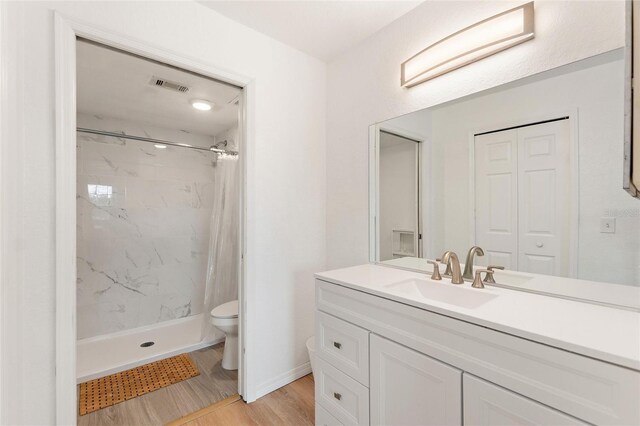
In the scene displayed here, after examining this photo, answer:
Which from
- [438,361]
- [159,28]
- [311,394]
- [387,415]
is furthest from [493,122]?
[311,394]

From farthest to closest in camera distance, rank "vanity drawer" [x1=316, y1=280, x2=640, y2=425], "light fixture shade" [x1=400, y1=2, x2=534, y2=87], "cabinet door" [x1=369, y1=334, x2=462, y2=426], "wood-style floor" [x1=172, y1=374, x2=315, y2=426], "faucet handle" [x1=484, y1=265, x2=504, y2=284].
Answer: "wood-style floor" [x1=172, y1=374, x2=315, y2=426] < "faucet handle" [x1=484, y1=265, x2=504, y2=284] < "light fixture shade" [x1=400, y1=2, x2=534, y2=87] < "cabinet door" [x1=369, y1=334, x2=462, y2=426] < "vanity drawer" [x1=316, y1=280, x2=640, y2=425]

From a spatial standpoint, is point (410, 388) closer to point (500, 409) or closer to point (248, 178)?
point (500, 409)

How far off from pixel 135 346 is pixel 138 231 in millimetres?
1109

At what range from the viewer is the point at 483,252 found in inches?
54.0

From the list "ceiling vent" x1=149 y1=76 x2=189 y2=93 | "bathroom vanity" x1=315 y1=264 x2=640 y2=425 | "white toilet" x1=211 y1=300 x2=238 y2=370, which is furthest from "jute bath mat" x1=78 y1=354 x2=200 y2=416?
"ceiling vent" x1=149 y1=76 x2=189 y2=93

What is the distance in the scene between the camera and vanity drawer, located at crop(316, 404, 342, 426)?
4.60ft

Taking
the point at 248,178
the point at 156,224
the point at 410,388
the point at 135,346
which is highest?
the point at 248,178

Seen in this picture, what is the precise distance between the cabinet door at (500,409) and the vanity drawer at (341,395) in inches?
18.6

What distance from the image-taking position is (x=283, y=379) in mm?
1970

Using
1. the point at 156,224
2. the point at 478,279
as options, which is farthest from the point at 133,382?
the point at 478,279

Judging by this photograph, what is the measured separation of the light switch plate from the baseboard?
1.93 m

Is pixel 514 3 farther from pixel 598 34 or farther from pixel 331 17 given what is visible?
pixel 331 17

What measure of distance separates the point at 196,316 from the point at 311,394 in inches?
74.1

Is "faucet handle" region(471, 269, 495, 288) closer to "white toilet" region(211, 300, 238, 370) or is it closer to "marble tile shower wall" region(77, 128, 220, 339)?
"white toilet" region(211, 300, 238, 370)
